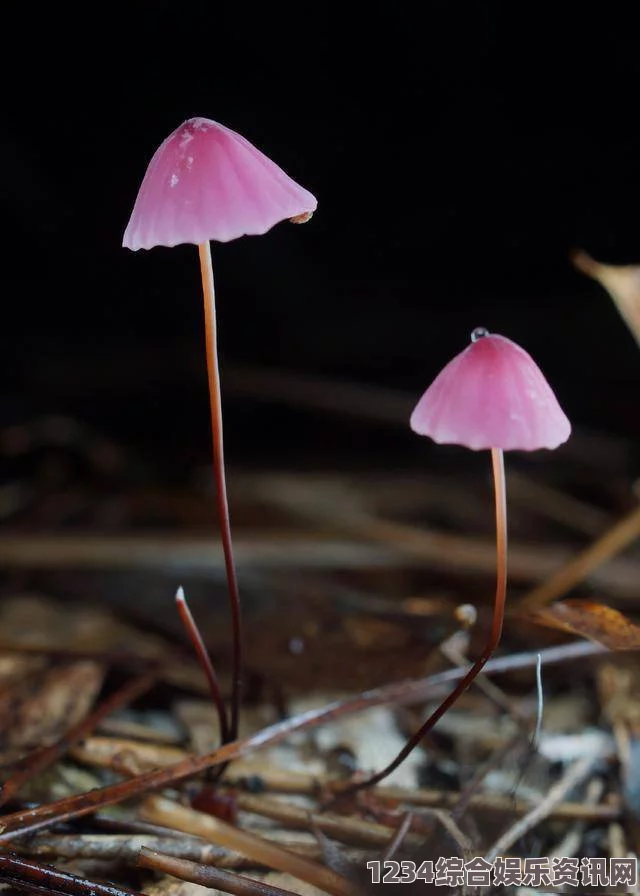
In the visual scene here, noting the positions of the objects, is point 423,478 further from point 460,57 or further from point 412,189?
point 460,57

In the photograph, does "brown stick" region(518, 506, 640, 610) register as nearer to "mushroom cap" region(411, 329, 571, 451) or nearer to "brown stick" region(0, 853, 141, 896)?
"mushroom cap" region(411, 329, 571, 451)

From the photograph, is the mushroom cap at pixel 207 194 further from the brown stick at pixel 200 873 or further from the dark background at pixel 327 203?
the dark background at pixel 327 203

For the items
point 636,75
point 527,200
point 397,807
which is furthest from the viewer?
point 527,200

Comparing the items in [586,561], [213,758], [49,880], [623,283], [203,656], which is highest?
[623,283]

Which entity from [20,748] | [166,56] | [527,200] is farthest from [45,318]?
[20,748]

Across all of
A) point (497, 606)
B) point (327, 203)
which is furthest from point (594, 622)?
point (327, 203)

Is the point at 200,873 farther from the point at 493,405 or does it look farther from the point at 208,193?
the point at 208,193

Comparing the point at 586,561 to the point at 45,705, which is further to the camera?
the point at 586,561

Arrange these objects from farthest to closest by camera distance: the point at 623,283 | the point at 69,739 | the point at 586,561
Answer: the point at 586,561 → the point at 623,283 → the point at 69,739
